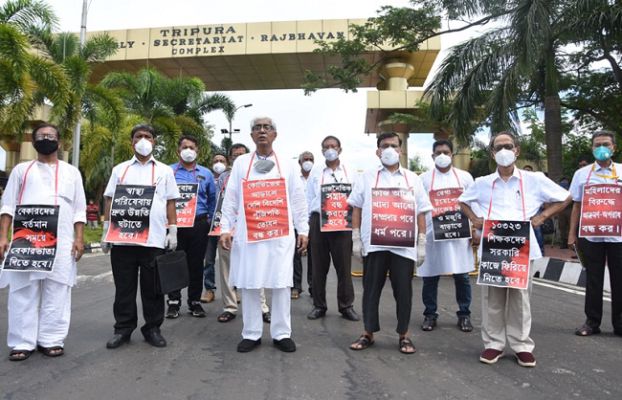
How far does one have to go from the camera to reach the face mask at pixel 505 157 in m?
4.20

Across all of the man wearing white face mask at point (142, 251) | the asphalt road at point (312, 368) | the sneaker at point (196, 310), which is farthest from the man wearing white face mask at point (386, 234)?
the sneaker at point (196, 310)

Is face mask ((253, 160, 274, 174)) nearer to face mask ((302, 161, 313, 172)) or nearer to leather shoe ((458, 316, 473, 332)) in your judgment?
leather shoe ((458, 316, 473, 332))

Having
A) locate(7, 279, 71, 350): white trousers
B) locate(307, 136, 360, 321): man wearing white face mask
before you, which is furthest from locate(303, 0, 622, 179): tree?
locate(7, 279, 71, 350): white trousers

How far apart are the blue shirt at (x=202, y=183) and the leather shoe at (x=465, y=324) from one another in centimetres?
307

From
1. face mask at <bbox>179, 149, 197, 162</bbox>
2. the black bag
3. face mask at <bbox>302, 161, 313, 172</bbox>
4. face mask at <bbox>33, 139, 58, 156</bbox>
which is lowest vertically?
the black bag

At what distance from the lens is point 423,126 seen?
2750 centimetres

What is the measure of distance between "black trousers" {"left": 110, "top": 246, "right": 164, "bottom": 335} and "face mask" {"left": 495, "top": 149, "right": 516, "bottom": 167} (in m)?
3.15

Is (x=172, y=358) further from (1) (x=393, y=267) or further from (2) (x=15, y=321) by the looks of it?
(1) (x=393, y=267)

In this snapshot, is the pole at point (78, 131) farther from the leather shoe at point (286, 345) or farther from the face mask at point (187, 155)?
the leather shoe at point (286, 345)

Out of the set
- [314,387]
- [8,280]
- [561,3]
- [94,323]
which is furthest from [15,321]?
[561,3]

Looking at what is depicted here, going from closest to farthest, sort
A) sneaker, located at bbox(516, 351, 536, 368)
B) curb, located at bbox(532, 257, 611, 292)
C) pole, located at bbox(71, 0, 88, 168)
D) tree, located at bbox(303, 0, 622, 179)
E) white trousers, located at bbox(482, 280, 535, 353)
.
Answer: sneaker, located at bbox(516, 351, 536, 368) < white trousers, located at bbox(482, 280, 535, 353) < curb, located at bbox(532, 257, 611, 292) < tree, located at bbox(303, 0, 622, 179) < pole, located at bbox(71, 0, 88, 168)

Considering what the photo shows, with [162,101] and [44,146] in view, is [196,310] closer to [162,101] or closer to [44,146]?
[44,146]

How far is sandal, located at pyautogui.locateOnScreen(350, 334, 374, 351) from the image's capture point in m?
4.29

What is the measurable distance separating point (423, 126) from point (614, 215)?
75.8ft
